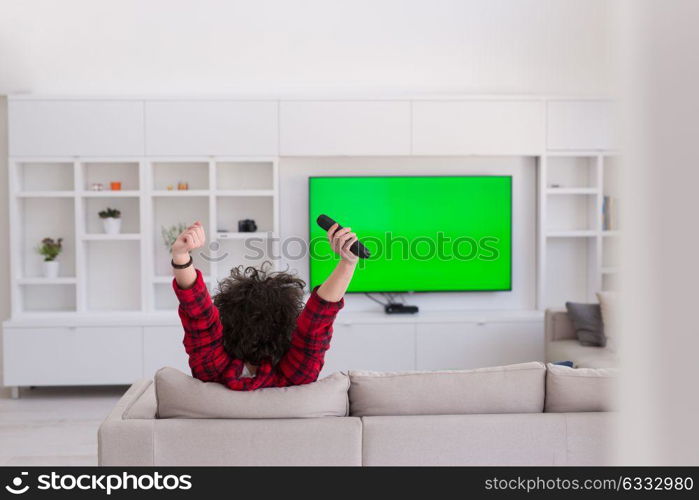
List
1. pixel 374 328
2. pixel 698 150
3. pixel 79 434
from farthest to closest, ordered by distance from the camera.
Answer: pixel 374 328, pixel 79 434, pixel 698 150

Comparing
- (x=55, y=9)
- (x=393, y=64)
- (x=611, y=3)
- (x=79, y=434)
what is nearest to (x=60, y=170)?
(x=55, y=9)

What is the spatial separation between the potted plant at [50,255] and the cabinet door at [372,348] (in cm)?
194

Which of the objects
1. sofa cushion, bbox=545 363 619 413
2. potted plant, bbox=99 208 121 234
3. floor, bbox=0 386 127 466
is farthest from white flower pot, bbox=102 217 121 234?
sofa cushion, bbox=545 363 619 413

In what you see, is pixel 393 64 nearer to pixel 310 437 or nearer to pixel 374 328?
pixel 374 328

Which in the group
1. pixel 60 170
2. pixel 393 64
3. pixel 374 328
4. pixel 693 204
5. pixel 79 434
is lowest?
pixel 79 434

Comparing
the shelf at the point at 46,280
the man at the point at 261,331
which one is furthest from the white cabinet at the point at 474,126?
the man at the point at 261,331

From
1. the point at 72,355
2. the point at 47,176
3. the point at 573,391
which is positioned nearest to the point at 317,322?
the point at 573,391

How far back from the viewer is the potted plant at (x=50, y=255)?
5.41 metres

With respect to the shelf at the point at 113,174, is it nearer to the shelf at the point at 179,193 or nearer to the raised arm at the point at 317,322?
the shelf at the point at 179,193

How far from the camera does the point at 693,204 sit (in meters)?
0.29

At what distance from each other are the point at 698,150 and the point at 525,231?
5.62 meters

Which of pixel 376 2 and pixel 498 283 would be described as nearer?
pixel 376 2

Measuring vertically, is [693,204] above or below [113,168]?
below

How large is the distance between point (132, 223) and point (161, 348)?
0.95 meters
